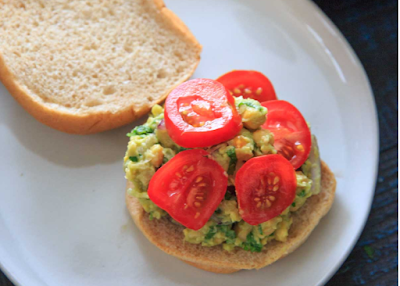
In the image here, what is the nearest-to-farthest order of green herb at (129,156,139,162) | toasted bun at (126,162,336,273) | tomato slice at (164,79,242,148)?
1. tomato slice at (164,79,242,148)
2. green herb at (129,156,139,162)
3. toasted bun at (126,162,336,273)

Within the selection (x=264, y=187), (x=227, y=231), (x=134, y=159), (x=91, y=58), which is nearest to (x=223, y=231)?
(x=227, y=231)

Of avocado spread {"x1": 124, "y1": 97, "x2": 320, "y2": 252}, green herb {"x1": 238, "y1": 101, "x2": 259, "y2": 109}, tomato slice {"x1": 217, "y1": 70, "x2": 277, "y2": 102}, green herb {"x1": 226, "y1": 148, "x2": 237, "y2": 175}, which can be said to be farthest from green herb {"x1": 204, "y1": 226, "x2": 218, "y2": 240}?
tomato slice {"x1": 217, "y1": 70, "x2": 277, "y2": 102}

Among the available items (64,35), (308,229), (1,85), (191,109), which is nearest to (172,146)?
(191,109)

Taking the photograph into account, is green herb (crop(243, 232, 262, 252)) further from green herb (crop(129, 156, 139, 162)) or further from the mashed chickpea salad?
green herb (crop(129, 156, 139, 162))

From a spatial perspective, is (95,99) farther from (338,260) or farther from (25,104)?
(338,260)

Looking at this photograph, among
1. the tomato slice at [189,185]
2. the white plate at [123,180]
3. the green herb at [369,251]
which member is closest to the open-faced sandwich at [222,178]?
the tomato slice at [189,185]

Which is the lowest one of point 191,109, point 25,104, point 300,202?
point 300,202

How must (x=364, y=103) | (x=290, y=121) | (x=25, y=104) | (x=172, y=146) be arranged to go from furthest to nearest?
(x=364, y=103) → (x=25, y=104) → (x=290, y=121) → (x=172, y=146)
